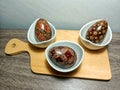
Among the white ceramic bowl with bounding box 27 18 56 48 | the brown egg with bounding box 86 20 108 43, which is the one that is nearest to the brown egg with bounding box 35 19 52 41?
the white ceramic bowl with bounding box 27 18 56 48

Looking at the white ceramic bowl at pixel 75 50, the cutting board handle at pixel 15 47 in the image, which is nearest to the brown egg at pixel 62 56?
the white ceramic bowl at pixel 75 50

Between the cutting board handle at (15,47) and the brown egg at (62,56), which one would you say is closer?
the brown egg at (62,56)

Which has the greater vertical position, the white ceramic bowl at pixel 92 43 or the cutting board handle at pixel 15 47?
the white ceramic bowl at pixel 92 43

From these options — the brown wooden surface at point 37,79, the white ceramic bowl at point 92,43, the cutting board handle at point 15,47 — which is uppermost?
the white ceramic bowl at point 92,43

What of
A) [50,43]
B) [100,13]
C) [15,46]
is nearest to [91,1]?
[100,13]

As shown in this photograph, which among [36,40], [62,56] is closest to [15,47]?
[36,40]

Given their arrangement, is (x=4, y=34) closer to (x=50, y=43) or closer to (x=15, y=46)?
(x=15, y=46)

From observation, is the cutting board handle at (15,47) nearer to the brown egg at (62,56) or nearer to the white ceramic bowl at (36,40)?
the white ceramic bowl at (36,40)
